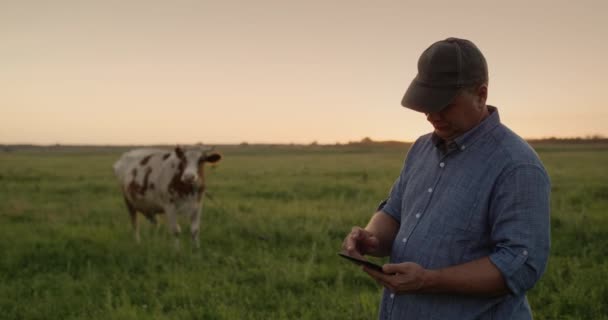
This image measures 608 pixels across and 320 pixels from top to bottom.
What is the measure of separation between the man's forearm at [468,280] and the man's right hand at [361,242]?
0.48 m

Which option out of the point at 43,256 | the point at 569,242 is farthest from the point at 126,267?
the point at 569,242

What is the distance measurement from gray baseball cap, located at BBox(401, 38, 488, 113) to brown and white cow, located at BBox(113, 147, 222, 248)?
6.59 m

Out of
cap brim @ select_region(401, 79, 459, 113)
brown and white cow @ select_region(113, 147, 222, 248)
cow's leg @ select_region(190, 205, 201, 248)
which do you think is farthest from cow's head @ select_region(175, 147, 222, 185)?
cap brim @ select_region(401, 79, 459, 113)

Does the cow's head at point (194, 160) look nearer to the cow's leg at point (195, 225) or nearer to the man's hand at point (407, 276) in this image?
the cow's leg at point (195, 225)

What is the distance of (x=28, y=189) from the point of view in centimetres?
1630

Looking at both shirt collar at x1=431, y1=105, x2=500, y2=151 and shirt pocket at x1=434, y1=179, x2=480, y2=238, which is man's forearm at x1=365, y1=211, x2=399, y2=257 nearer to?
shirt pocket at x1=434, y1=179, x2=480, y2=238

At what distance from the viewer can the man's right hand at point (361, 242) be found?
2.21 m

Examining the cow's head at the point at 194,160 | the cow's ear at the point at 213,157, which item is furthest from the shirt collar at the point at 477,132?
the cow's ear at the point at 213,157

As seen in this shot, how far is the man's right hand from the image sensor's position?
7.25ft

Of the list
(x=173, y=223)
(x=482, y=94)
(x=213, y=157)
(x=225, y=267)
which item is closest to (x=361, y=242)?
(x=482, y=94)

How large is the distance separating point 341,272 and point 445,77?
4301 millimetres

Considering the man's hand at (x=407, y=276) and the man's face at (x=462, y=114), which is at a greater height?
the man's face at (x=462, y=114)

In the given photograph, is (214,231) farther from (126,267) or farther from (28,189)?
(28,189)

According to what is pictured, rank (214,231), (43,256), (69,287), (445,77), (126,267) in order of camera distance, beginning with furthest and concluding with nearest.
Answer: (214,231) < (43,256) < (126,267) < (69,287) < (445,77)
